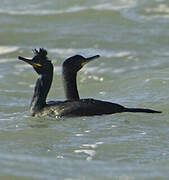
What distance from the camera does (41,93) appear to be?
14.0 m

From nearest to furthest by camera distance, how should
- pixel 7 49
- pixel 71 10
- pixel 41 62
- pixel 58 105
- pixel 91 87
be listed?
pixel 58 105
pixel 41 62
pixel 91 87
pixel 7 49
pixel 71 10

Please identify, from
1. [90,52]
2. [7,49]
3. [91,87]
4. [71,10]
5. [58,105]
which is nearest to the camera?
[58,105]

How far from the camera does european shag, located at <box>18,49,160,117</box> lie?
43.2 ft

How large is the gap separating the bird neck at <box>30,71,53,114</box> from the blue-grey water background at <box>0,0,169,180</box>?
22cm

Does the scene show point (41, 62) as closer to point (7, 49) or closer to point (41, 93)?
point (41, 93)

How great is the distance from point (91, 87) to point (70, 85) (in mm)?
3217

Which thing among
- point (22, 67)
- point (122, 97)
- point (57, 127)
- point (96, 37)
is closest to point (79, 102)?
point (57, 127)

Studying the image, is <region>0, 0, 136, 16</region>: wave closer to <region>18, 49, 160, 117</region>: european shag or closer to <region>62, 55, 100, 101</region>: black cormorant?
<region>62, 55, 100, 101</region>: black cormorant

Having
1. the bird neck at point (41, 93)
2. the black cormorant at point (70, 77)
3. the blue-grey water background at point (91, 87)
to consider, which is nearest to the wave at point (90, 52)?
the blue-grey water background at point (91, 87)

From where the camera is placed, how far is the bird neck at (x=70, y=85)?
14.3m

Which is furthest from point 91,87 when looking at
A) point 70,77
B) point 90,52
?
point 70,77

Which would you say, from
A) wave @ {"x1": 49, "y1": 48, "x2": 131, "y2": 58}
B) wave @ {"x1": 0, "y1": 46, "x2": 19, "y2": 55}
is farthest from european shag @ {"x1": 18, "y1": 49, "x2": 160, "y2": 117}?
wave @ {"x1": 0, "y1": 46, "x2": 19, "y2": 55}

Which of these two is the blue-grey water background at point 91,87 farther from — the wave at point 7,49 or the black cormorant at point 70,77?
the black cormorant at point 70,77

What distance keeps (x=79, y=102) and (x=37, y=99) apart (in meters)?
0.89
